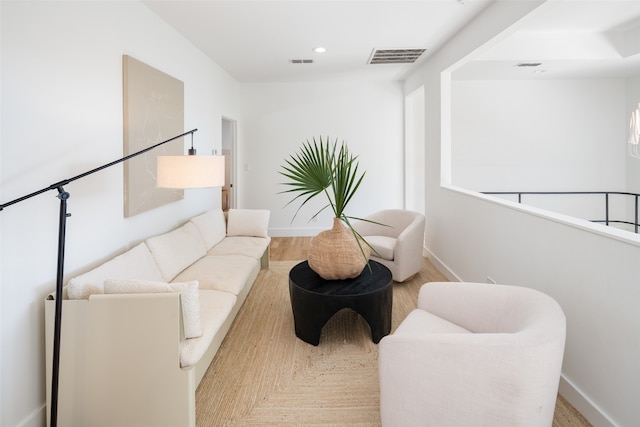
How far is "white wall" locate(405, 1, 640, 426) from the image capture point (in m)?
1.65

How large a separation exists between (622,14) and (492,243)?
256 cm

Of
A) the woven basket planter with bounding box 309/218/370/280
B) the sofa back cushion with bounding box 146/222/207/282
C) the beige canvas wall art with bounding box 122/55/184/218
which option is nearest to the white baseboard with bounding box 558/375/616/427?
the woven basket planter with bounding box 309/218/370/280

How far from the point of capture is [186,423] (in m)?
1.75

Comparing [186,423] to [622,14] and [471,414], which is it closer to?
[471,414]

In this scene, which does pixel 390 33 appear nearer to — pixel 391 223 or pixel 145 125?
pixel 391 223

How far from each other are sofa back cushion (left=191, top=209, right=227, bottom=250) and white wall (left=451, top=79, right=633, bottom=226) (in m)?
3.72

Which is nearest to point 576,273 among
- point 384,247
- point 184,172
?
point 384,247

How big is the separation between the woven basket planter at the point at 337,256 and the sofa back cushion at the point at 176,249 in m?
1.10

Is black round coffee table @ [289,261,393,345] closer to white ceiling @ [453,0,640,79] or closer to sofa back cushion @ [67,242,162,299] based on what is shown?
sofa back cushion @ [67,242,162,299]

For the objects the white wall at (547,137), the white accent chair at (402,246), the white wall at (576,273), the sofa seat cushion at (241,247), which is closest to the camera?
the white wall at (576,273)

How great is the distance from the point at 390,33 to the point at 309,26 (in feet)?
2.76

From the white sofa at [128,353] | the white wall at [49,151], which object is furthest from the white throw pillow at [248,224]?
the white sofa at [128,353]

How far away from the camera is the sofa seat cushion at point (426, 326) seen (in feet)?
6.21

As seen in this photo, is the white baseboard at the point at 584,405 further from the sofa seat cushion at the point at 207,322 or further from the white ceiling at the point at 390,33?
the white ceiling at the point at 390,33
